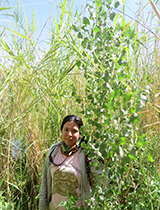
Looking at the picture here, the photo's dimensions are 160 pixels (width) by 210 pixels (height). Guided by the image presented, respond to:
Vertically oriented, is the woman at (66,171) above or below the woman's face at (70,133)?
below

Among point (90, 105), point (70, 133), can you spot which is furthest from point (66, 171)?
point (90, 105)

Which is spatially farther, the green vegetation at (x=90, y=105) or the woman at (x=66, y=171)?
the woman at (x=66, y=171)

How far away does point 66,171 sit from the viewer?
1.27 meters

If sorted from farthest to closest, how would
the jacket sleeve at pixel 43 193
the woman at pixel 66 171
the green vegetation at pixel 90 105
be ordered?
the jacket sleeve at pixel 43 193
the woman at pixel 66 171
the green vegetation at pixel 90 105

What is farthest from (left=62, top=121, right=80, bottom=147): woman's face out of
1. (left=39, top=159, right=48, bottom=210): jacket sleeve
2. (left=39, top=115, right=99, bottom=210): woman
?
(left=39, top=159, right=48, bottom=210): jacket sleeve

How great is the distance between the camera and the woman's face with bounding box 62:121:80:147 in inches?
51.1

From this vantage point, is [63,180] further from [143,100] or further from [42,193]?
[143,100]

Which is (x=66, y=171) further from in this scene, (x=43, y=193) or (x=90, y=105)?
(x=90, y=105)

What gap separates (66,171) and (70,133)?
0.80 ft

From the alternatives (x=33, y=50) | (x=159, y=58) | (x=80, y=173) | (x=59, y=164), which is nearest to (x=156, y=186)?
(x=80, y=173)

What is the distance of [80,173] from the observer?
1263 mm

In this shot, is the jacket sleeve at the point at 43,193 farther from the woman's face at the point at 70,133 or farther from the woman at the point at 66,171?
the woman's face at the point at 70,133

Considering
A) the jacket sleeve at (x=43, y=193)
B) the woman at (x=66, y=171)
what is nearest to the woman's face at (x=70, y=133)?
the woman at (x=66, y=171)

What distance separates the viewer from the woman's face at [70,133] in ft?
4.26
